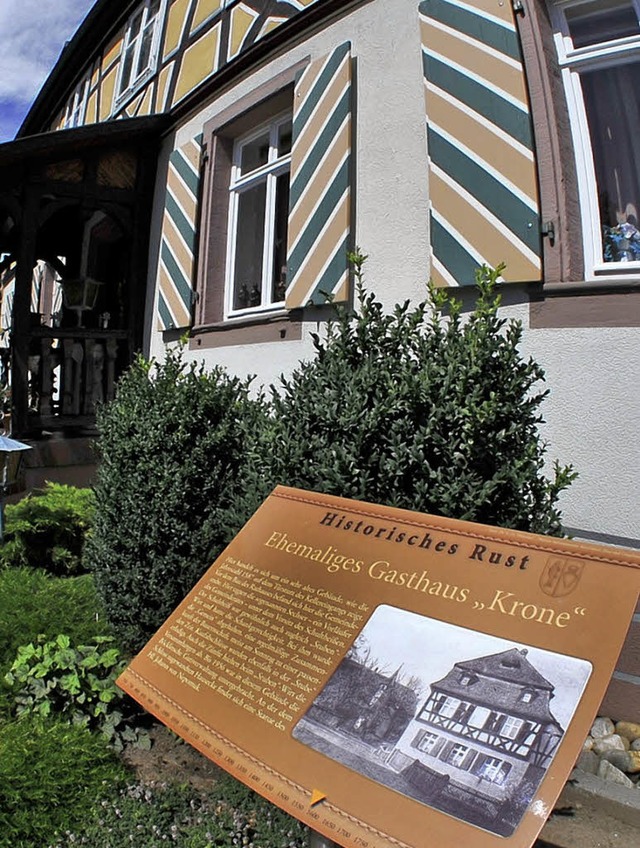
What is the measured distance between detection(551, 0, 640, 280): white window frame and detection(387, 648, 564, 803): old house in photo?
Result: 2.78m

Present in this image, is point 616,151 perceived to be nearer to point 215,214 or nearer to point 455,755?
point 455,755

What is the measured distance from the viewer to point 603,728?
3.30m

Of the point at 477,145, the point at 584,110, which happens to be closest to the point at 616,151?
the point at 584,110

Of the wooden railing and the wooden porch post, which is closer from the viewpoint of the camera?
the wooden porch post

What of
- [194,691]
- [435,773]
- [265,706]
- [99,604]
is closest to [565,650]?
[435,773]

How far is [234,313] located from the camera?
21.3 ft

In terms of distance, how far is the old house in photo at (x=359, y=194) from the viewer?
3.61 meters

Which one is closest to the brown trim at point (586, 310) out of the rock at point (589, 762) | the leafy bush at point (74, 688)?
the rock at point (589, 762)

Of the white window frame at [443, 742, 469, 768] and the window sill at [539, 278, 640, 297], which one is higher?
the window sill at [539, 278, 640, 297]

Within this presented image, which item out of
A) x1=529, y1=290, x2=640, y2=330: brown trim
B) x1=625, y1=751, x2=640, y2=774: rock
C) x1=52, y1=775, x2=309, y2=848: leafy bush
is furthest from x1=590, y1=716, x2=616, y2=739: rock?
x1=529, y1=290, x2=640, y2=330: brown trim

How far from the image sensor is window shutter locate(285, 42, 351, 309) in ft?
16.0

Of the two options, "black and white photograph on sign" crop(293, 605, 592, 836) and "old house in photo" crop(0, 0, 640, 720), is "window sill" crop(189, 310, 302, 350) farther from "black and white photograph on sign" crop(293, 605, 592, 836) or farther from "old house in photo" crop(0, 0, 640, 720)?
"black and white photograph on sign" crop(293, 605, 592, 836)

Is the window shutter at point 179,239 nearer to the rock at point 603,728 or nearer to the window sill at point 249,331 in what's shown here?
the window sill at point 249,331

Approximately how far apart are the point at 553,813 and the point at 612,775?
421 millimetres
